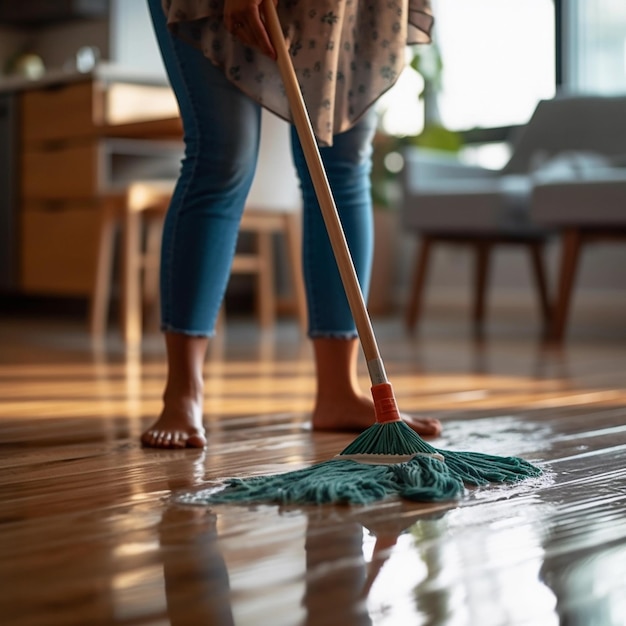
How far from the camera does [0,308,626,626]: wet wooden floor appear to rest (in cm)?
63

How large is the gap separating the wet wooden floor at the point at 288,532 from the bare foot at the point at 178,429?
0.09 ft

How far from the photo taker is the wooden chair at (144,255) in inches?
124

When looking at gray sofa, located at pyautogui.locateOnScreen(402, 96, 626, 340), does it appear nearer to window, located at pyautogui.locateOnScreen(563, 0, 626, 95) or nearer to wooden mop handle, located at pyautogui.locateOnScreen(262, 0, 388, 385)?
window, located at pyautogui.locateOnScreen(563, 0, 626, 95)

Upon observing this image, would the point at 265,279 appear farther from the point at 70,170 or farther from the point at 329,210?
the point at 329,210

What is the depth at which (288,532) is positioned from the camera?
81 cm

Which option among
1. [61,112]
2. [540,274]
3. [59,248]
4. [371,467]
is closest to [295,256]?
[540,274]

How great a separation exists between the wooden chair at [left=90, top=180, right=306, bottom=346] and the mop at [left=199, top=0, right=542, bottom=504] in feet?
6.11

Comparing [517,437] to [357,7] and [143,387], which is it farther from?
[143,387]

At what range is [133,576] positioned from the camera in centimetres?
69

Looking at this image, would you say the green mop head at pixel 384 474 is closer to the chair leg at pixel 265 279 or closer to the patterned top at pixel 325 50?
→ the patterned top at pixel 325 50

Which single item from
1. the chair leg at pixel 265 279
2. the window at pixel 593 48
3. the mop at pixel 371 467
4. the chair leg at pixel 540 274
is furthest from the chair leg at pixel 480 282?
the mop at pixel 371 467

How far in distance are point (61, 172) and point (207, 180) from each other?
293 centimetres

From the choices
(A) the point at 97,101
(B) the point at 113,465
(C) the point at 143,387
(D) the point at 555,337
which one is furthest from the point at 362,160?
(A) the point at 97,101

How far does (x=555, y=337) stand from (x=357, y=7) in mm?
1934
